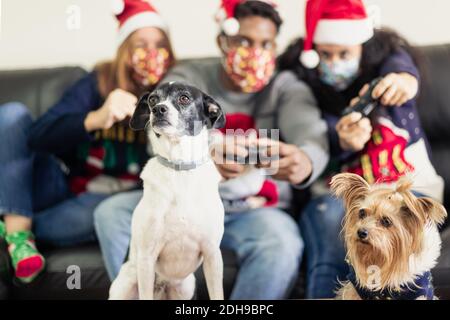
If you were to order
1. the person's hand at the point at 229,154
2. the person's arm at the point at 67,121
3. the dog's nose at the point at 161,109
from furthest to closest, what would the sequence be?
the person's arm at the point at 67,121
the person's hand at the point at 229,154
the dog's nose at the point at 161,109

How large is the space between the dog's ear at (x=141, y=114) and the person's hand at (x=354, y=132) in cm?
42

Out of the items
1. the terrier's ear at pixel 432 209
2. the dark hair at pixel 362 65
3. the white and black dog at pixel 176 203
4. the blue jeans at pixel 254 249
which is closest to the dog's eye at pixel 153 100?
the white and black dog at pixel 176 203

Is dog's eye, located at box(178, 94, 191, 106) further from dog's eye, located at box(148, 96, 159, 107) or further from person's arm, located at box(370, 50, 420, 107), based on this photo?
person's arm, located at box(370, 50, 420, 107)

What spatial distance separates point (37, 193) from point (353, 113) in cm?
75

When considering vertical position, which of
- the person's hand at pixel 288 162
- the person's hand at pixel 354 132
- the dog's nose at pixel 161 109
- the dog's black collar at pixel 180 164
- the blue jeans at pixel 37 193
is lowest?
the blue jeans at pixel 37 193

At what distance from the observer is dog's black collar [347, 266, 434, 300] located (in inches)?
42.9

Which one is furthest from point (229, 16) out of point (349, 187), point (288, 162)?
point (349, 187)

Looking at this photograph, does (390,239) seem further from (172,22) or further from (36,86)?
(36,86)

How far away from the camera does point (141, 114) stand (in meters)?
1.11

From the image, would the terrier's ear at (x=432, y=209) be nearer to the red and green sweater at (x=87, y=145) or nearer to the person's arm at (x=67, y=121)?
the red and green sweater at (x=87, y=145)

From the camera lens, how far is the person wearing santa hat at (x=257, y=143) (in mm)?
1165

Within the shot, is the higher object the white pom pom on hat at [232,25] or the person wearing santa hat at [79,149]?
the white pom pom on hat at [232,25]

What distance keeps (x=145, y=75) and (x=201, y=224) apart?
1.18ft
